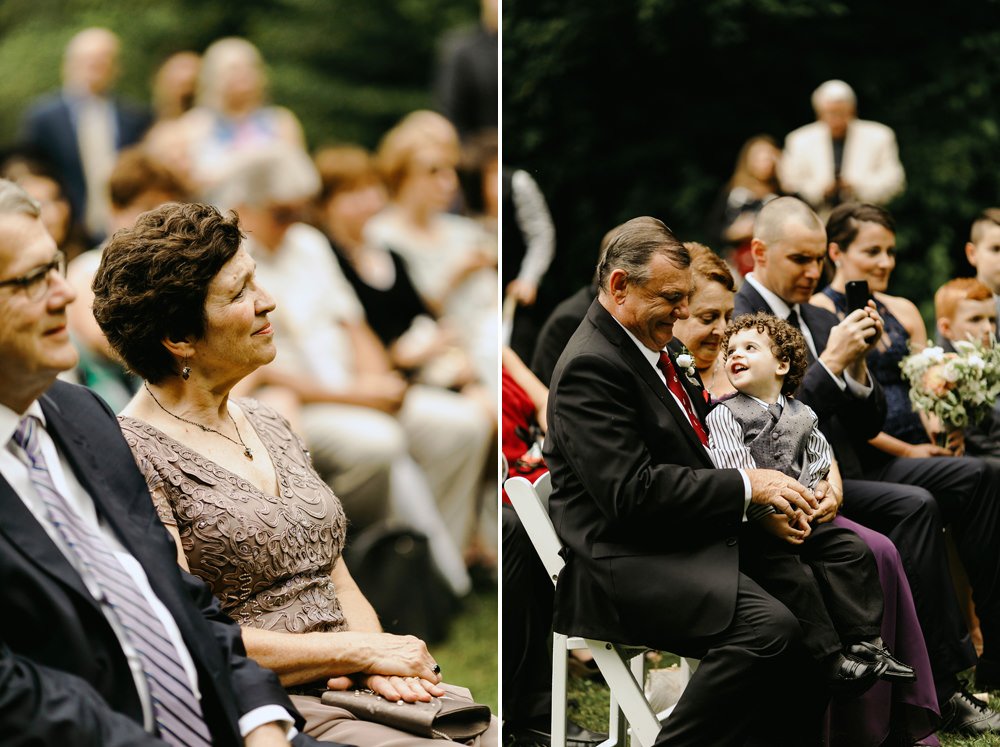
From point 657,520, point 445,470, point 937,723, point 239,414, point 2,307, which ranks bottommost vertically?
point 445,470

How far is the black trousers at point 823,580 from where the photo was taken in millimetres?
3920

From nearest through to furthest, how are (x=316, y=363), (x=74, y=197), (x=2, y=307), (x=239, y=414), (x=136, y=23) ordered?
(x=2, y=307) → (x=239, y=414) → (x=316, y=363) → (x=74, y=197) → (x=136, y=23)

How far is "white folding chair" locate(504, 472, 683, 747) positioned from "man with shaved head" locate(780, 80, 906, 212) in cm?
631

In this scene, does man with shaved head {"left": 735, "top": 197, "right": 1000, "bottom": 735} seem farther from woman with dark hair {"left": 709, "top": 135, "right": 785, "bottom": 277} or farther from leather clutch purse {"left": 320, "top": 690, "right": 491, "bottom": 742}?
woman with dark hair {"left": 709, "top": 135, "right": 785, "bottom": 277}

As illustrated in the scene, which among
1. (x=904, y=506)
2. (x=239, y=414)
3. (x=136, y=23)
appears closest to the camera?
(x=239, y=414)

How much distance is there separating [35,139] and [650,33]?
5.46 metres

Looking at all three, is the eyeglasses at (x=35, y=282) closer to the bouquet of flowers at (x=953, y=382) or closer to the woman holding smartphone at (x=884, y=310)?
the woman holding smartphone at (x=884, y=310)

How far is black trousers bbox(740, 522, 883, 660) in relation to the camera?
12.9ft

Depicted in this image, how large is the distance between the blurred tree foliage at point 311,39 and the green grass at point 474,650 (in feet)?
24.0

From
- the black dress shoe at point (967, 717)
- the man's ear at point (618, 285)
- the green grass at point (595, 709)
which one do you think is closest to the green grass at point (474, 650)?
the green grass at point (595, 709)

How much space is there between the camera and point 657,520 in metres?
3.73

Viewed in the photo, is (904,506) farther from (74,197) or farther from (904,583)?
(74,197)

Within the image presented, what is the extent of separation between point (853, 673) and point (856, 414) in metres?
1.18

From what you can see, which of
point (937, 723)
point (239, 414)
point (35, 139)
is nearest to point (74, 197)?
point (35, 139)
